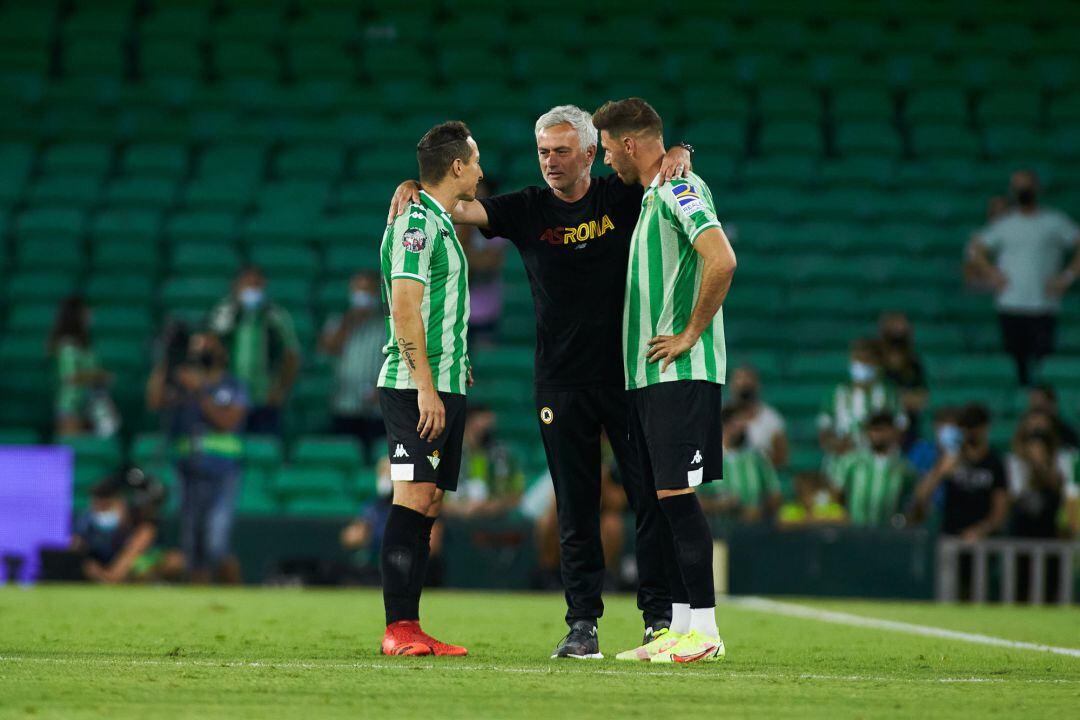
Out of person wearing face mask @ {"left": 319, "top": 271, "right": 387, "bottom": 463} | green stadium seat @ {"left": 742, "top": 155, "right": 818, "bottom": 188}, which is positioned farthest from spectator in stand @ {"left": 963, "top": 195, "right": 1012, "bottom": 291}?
person wearing face mask @ {"left": 319, "top": 271, "right": 387, "bottom": 463}

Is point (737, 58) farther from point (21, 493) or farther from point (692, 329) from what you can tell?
point (692, 329)

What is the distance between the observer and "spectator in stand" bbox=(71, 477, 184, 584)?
11367mm

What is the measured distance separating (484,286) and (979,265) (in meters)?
4.20

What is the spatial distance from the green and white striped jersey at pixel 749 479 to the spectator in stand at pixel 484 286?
9.30 feet

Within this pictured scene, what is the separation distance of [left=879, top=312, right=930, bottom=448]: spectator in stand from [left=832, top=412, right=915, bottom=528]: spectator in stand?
57 centimetres

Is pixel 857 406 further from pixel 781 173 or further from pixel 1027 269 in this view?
pixel 781 173

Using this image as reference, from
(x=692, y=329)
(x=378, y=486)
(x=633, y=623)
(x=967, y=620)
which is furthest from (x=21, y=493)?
(x=692, y=329)

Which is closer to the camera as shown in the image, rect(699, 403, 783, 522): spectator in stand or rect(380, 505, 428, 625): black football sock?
rect(380, 505, 428, 625): black football sock

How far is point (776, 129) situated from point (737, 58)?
1.16 m

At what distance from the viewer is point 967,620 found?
852 cm

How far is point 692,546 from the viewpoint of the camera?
5.33 metres

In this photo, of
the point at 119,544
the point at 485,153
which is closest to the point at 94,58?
the point at 485,153

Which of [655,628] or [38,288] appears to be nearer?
[655,628]

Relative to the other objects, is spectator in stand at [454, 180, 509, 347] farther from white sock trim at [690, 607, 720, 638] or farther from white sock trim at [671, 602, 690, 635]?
white sock trim at [690, 607, 720, 638]
